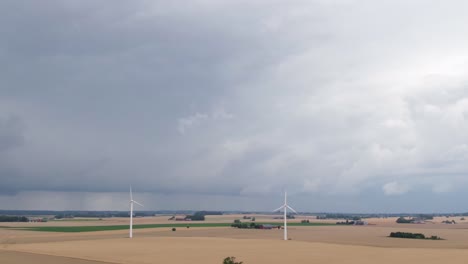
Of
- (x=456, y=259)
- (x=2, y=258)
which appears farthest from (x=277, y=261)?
(x=2, y=258)

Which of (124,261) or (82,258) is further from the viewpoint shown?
(82,258)

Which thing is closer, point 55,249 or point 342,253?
point 342,253

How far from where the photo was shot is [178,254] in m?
75.7

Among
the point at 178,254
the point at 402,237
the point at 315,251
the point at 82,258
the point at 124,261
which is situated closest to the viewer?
the point at 124,261

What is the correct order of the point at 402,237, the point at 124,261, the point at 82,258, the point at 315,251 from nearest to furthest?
the point at 124,261 → the point at 82,258 → the point at 315,251 → the point at 402,237

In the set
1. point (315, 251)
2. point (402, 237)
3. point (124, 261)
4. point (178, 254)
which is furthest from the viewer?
point (402, 237)

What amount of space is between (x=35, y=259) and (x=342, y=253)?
1558 inches

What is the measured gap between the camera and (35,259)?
6706cm

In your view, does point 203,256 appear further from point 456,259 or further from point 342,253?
point 456,259

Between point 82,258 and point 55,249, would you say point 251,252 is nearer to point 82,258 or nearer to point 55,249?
point 82,258

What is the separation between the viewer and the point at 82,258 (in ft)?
229

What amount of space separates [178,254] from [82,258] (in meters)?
12.7

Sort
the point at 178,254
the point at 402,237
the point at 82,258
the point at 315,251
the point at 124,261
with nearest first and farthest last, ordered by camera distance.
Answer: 1. the point at 124,261
2. the point at 82,258
3. the point at 178,254
4. the point at 315,251
5. the point at 402,237

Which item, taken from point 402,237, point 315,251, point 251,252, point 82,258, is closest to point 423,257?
point 315,251
